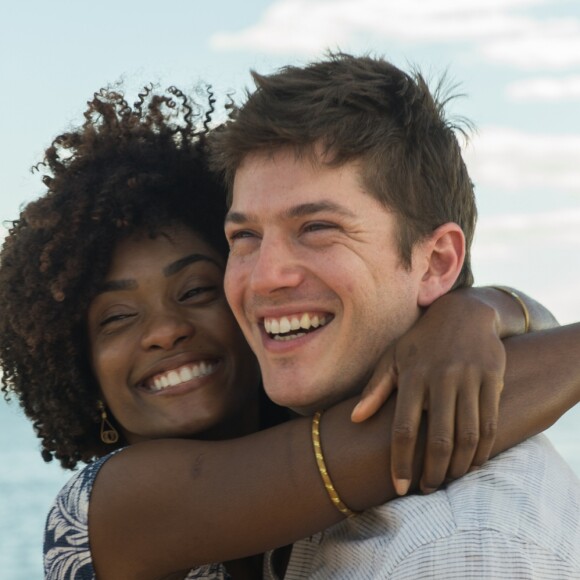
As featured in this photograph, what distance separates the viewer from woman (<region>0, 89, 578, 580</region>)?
2.68 meters

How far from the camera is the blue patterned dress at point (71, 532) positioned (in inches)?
114

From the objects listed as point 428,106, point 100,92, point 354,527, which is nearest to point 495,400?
point 354,527

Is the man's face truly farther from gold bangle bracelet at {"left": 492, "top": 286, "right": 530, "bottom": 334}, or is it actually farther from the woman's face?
the woman's face

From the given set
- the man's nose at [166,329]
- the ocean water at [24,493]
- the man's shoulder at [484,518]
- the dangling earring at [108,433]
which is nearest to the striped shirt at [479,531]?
the man's shoulder at [484,518]

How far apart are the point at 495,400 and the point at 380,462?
292 mm

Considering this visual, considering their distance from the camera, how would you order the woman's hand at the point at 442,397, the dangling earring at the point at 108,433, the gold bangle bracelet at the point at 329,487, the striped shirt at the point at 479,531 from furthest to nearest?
1. the dangling earring at the point at 108,433
2. the gold bangle bracelet at the point at 329,487
3. the woman's hand at the point at 442,397
4. the striped shirt at the point at 479,531

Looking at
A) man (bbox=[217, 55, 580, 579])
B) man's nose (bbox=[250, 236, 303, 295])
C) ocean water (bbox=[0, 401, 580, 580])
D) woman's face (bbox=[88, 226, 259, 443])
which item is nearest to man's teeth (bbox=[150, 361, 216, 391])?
woman's face (bbox=[88, 226, 259, 443])

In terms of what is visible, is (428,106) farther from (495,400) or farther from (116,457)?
(116,457)

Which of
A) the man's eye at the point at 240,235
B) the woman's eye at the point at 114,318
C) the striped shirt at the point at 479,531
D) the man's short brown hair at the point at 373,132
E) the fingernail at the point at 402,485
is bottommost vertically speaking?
the striped shirt at the point at 479,531

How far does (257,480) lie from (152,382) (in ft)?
2.63

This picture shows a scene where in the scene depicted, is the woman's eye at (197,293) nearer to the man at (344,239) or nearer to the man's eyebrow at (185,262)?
the man's eyebrow at (185,262)

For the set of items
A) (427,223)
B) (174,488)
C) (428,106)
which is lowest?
(174,488)

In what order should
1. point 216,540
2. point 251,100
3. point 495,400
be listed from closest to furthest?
point 495,400, point 216,540, point 251,100

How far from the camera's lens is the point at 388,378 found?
104 inches
